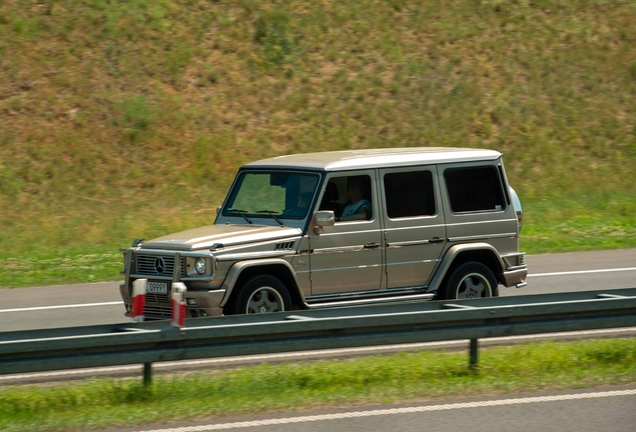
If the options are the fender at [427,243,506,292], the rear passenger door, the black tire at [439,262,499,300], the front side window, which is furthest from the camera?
the black tire at [439,262,499,300]

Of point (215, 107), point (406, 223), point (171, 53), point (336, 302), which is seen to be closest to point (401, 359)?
point (336, 302)

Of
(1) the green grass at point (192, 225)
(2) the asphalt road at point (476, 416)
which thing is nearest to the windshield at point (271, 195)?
(2) the asphalt road at point (476, 416)

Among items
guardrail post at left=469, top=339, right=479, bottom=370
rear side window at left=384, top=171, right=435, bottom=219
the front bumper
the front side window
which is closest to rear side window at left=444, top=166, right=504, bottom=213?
rear side window at left=384, top=171, right=435, bottom=219

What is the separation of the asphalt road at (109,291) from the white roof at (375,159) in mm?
2698

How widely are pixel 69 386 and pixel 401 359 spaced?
292cm

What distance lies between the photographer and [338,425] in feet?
20.2

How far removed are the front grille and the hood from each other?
11cm

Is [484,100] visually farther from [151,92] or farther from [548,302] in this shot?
[548,302]

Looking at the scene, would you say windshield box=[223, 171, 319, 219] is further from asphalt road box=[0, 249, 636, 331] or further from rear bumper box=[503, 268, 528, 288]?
rear bumper box=[503, 268, 528, 288]

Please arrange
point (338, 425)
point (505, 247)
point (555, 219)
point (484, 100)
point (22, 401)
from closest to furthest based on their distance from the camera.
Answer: point (338, 425) → point (22, 401) → point (505, 247) → point (555, 219) → point (484, 100)

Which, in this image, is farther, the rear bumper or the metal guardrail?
the rear bumper

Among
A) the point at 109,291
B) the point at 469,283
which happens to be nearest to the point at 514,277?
the point at 469,283

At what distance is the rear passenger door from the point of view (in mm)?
9773

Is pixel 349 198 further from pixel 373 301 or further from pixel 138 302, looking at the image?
pixel 138 302
